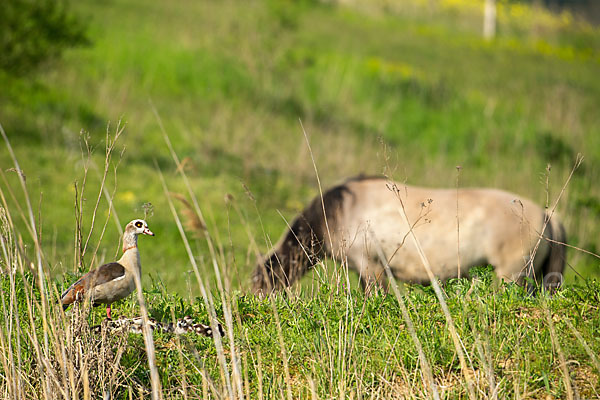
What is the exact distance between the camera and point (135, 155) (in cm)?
1211

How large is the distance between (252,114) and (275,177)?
364cm

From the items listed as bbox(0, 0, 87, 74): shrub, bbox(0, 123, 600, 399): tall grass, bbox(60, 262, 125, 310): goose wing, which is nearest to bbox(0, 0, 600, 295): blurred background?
bbox(0, 0, 87, 74): shrub

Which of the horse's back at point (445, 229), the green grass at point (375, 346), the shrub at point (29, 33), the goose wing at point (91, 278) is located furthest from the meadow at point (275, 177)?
the horse's back at point (445, 229)

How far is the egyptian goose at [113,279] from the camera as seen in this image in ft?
11.6

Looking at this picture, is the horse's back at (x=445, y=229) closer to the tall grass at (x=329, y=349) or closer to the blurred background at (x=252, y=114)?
the blurred background at (x=252, y=114)

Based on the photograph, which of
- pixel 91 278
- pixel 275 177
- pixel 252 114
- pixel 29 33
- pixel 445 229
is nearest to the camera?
pixel 91 278

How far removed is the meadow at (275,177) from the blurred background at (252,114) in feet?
0.19

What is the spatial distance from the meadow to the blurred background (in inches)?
2.3

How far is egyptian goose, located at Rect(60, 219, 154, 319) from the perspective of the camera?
3.53 m

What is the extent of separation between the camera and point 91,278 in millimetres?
3467

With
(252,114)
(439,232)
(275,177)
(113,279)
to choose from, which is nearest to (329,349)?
(113,279)

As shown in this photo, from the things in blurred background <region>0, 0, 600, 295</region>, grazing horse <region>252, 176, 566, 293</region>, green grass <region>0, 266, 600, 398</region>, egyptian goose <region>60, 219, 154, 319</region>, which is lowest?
blurred background <region>0, 0, 600, 295</region>

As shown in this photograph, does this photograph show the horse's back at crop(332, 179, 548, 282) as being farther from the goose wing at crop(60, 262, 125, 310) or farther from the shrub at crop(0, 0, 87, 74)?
the shrub at crop(0, 0, 87, 74)

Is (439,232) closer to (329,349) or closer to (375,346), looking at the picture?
(375,346)
